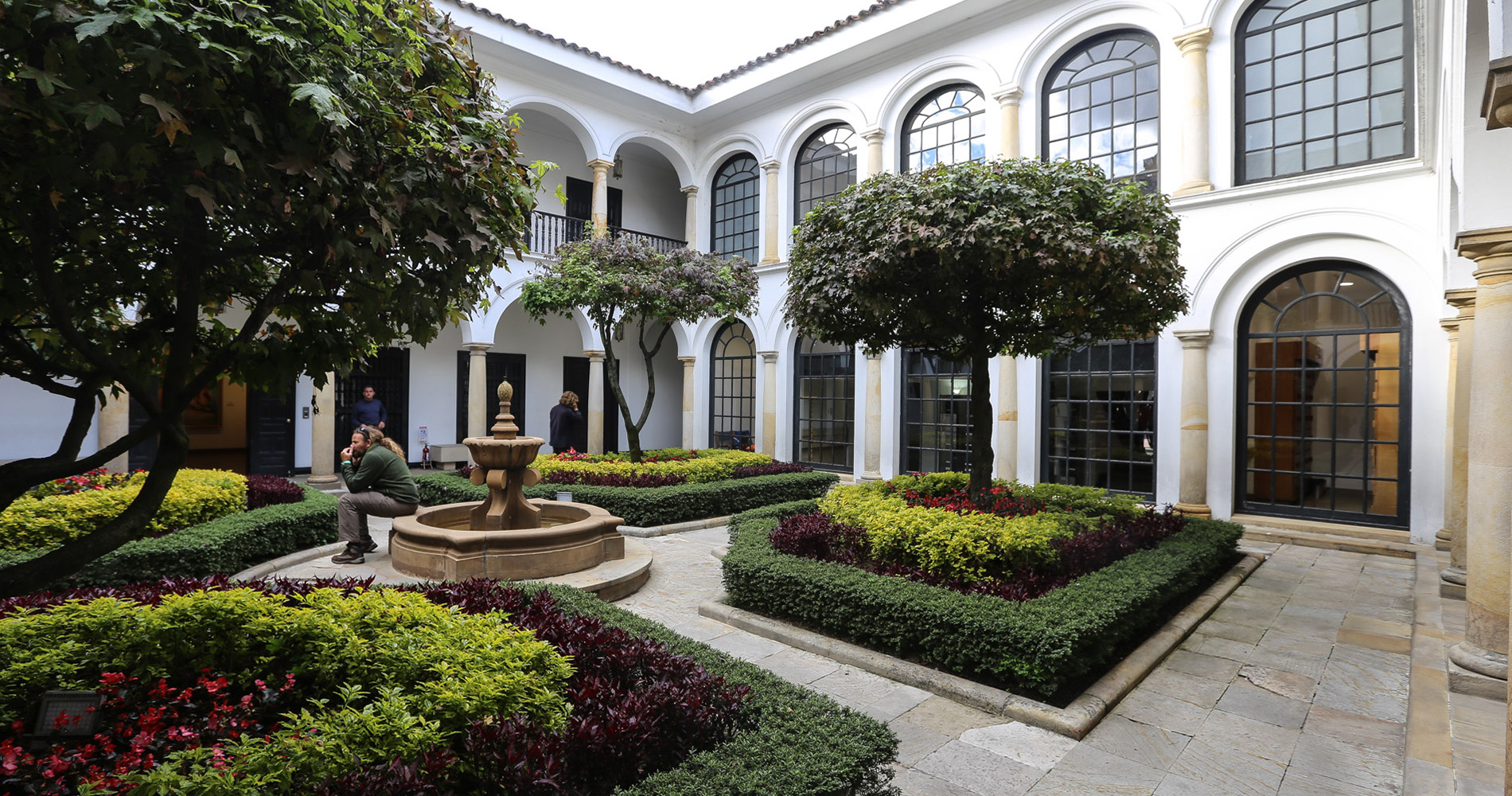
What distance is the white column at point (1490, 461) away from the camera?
405 centimetres

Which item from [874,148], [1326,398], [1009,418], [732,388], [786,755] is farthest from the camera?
[732,388]

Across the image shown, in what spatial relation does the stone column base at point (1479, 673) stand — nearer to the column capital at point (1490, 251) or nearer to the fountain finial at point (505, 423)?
the column capital at point (1490, 251)

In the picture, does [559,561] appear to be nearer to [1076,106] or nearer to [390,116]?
[390,116]

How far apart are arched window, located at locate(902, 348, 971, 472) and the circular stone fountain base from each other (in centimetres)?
755

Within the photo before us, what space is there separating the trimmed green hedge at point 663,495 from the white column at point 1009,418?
126 inches

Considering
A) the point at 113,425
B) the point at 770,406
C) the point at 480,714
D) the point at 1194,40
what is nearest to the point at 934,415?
the point at 770,406

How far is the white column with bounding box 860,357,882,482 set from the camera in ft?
44.7

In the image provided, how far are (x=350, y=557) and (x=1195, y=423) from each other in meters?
10.1

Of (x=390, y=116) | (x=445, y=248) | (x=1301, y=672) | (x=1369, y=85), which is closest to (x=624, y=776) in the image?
(x=445, y=248)

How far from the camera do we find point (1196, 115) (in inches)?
395

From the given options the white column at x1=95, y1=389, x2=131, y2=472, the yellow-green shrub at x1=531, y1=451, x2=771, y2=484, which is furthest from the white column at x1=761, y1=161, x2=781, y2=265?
the white column at x1=95, y1=389, x2=131, y2=472

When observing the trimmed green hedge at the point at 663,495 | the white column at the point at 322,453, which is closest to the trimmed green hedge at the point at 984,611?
the trimmed green hedge at the point at 663,495

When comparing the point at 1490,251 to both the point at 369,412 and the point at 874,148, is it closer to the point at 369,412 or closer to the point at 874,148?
the point at 874,148

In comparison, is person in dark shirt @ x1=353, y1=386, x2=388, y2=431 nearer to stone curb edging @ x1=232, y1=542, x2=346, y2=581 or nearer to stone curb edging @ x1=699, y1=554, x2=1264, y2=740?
stone curb edging @ x1=232, y1=542, x2=346, y2=581
